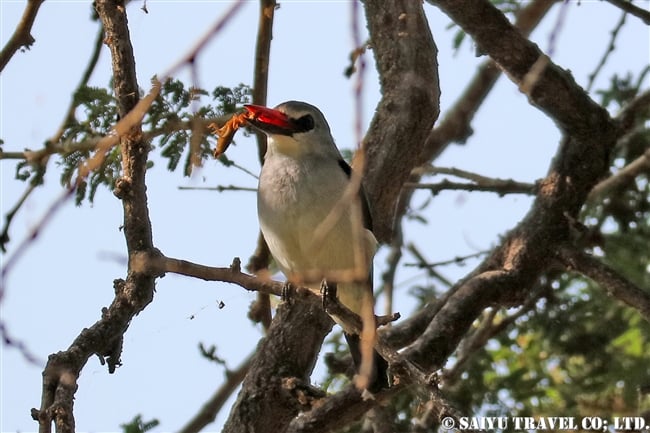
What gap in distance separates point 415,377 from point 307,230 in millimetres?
1398

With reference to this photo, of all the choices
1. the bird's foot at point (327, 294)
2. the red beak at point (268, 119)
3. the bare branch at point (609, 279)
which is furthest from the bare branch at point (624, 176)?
the bird's foot at point (327, 294)

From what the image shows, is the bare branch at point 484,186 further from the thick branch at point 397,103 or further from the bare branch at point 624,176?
the thick branch at point 397,103

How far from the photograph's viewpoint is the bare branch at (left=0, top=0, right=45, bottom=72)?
432cm

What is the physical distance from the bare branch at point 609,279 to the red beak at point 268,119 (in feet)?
5.11

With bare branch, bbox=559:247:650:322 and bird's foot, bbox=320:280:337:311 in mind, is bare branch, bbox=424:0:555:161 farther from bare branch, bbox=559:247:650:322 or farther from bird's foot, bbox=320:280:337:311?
bird's foot, bbox=320:280:337:311

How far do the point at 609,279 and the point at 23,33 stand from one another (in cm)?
296

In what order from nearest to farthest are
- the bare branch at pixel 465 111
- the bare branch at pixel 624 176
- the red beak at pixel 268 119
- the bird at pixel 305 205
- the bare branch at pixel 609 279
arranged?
the red beak at pixel 268 119, the bird at pixel 305 205, the bare branch at pixel 609 279, the bare branch at pixel 624 176, the bare branch at pixel 465 111

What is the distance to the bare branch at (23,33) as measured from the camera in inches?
170

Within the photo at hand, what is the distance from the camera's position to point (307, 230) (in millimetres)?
4977

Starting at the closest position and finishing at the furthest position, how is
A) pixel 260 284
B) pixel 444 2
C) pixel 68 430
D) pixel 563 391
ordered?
pixel 68 430
pixel 260 284
pixel 444 2
pixel 563 391

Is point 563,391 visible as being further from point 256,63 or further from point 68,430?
point 68,430

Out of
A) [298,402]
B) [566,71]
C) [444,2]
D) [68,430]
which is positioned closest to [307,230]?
[298,402]

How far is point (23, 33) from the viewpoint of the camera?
14.2 ft

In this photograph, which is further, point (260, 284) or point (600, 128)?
point (600, 128)
